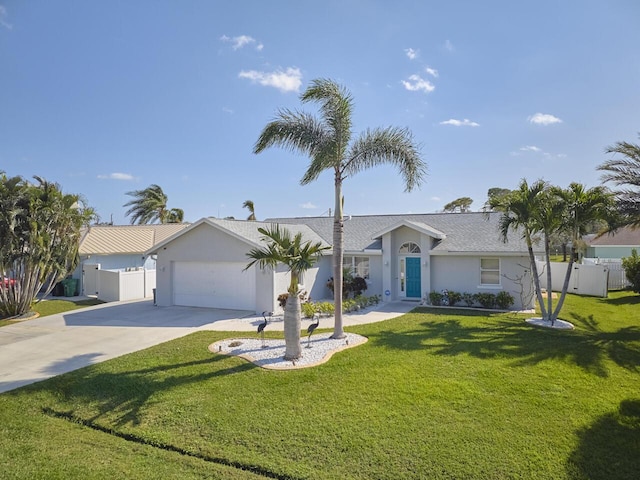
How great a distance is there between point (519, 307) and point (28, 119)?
2600cm

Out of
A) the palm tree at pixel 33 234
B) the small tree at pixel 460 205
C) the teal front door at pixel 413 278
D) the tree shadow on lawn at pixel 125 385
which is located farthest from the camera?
the small tree at pixel 460 205

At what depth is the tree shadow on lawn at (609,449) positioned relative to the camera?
5.30 m

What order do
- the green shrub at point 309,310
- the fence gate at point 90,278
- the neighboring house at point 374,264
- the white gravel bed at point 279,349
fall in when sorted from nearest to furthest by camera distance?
the white gravel bed at point 279,349 → the green shrub at point 309,310 → the neighboring house at point 374,264 → the fence gate at point 90,278

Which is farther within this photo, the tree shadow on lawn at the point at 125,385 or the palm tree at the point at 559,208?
the palm tree at the point at 559,208

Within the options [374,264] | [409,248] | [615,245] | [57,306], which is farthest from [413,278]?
[615,245]

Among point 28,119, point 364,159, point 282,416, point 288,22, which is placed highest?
point 288,22

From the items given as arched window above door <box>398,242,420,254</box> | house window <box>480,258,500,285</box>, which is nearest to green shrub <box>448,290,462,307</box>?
house window <box>480,258,500,285</box>

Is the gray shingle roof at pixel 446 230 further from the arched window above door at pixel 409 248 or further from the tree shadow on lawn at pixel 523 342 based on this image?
the tree shadow on lawn at pixel 523 342

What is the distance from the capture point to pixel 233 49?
14.1 m

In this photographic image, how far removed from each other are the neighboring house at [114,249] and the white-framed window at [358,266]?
12732mm

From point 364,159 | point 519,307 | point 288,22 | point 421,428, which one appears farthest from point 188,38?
point 519,307

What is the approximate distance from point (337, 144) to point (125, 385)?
899cm

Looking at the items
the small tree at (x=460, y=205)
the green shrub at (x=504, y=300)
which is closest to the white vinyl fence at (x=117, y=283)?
the green shrub at (x=504, y=300)

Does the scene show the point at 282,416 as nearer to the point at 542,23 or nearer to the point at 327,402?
the point at 327,402
